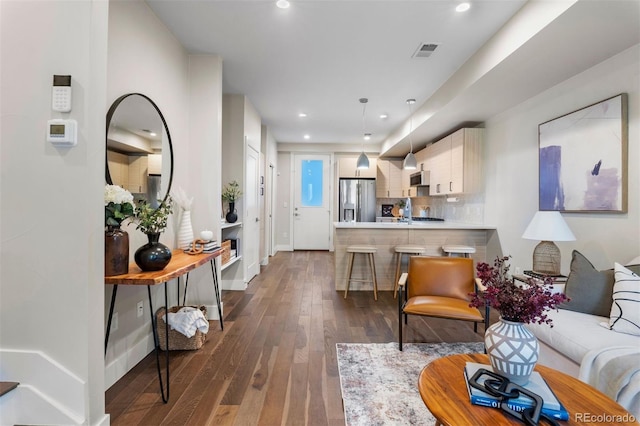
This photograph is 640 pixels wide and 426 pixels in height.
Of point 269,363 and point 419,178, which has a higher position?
point 419,178

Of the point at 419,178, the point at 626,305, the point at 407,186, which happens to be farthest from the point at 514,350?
the point at 407,186

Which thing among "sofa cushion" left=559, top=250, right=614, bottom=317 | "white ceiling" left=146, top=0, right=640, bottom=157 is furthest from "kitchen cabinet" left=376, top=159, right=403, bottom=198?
"sofa cushion" left=559, top=250, right=614, bottom=317

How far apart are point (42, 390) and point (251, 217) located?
11.3ft

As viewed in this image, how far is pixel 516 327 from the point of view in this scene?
115 centimetres

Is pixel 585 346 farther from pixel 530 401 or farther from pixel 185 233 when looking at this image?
pixel 185 233

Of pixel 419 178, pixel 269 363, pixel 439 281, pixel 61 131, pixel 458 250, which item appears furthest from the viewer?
pixel 419 178

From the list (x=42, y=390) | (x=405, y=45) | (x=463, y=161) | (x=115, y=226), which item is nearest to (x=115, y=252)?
(x=115, y=226)

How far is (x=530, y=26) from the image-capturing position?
219 centimetres

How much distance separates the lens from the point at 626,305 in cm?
179

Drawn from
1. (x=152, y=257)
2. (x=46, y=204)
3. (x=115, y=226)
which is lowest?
(x=152, y=257)

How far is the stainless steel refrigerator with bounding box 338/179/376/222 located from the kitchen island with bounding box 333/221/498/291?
310 cm

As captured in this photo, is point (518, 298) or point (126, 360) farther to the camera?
point (126, 360)

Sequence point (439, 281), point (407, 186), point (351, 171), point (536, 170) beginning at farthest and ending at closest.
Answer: point (351, 171) < point (407, 186) < point (536, 170) < point (439, 281)

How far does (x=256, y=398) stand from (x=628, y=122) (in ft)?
11.2
